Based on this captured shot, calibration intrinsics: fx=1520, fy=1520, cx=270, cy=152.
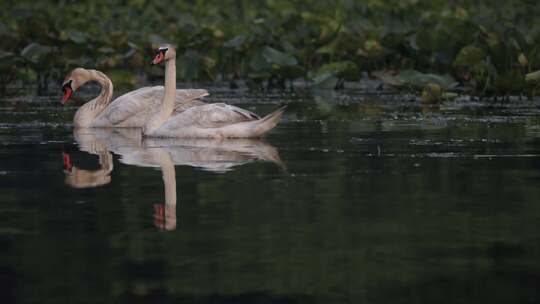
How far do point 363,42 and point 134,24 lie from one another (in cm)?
842

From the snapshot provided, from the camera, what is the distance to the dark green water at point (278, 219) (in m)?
6.65

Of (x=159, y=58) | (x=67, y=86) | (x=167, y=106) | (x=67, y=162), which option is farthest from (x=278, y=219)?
(x=67, y=86)

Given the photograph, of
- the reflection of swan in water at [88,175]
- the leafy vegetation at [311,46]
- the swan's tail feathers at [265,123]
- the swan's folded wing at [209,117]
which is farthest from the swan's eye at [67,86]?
the reflection of swan in water at [88,175]

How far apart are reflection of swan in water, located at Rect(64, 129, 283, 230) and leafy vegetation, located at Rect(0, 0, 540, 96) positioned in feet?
18.7

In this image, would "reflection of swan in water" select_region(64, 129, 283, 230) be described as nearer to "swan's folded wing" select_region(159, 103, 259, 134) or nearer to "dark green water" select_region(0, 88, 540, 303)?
"dark green water" select_region(0, 88, 540, 303)

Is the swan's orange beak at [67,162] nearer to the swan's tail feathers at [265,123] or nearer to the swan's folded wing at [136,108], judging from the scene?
the swan's tail feathers at [265,123]

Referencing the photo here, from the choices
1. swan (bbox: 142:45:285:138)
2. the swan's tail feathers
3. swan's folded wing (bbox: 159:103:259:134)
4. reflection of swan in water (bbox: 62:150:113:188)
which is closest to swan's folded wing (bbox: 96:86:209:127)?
swan (bbox: 142:45:285:138)

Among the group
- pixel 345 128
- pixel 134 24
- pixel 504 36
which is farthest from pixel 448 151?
pixel 134 24

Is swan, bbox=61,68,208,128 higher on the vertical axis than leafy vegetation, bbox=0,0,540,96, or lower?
lower

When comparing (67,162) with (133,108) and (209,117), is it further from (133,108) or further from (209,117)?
(133,108)

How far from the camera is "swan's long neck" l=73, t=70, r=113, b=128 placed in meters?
16.6

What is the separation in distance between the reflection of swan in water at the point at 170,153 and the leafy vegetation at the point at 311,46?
5.71 meters

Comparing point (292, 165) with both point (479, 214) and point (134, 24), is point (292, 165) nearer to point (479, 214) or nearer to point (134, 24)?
point (479, 214)

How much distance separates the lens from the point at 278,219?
8523 millimetres
